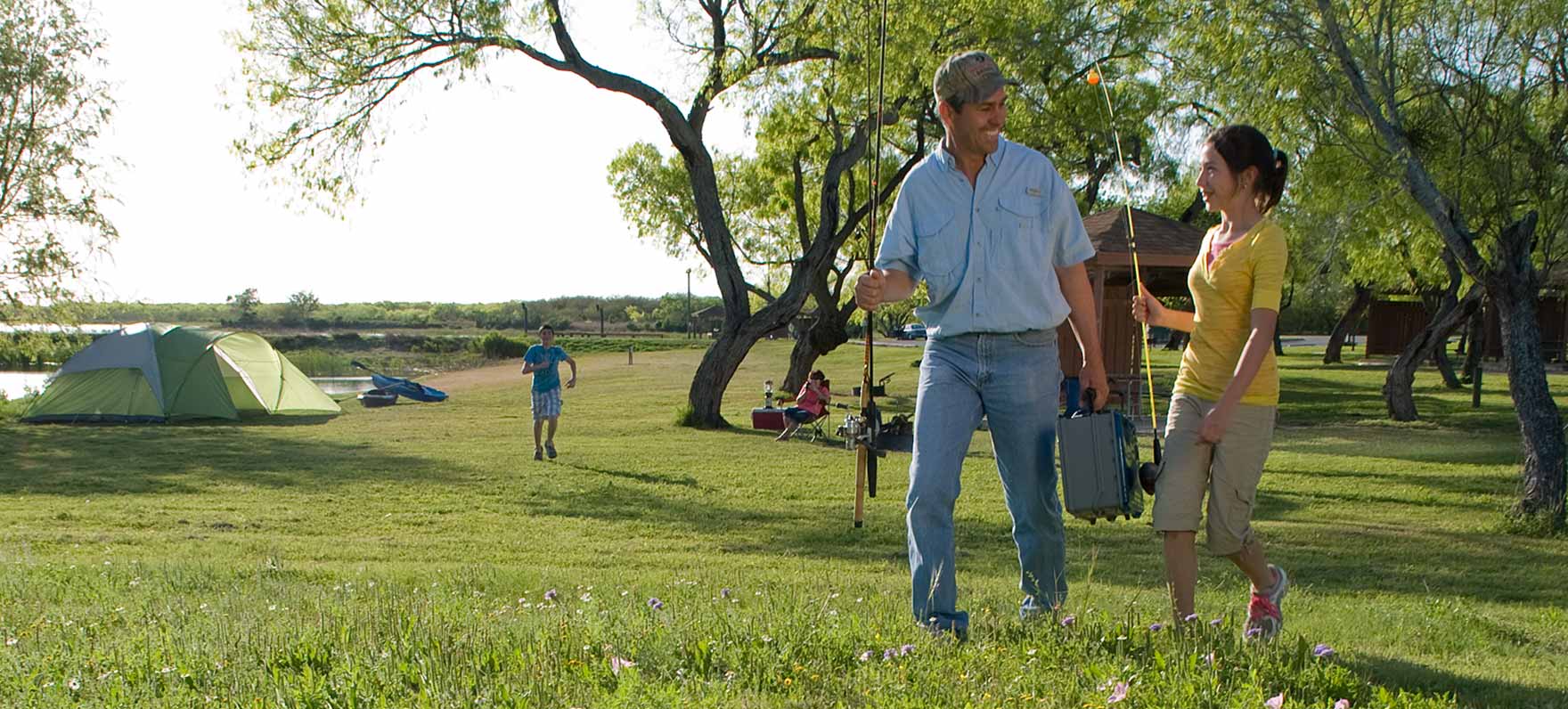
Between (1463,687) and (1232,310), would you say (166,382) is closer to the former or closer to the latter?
(1232,310)

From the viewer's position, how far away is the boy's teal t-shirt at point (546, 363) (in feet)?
52.9

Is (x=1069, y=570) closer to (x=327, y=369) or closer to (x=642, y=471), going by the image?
(x=642, y=471)

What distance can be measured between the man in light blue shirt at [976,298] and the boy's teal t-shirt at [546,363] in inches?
470

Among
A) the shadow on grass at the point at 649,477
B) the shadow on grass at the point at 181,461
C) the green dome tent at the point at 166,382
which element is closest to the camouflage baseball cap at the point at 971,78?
the shadow on grass at the point at 649,477

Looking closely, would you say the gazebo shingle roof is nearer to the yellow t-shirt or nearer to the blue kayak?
the blue kayak

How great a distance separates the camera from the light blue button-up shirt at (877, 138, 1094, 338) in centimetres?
443

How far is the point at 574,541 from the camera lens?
32.5 ft

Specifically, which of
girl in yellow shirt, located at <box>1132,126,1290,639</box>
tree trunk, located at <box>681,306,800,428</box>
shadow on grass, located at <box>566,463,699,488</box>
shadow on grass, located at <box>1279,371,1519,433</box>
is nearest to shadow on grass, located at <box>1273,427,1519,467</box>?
shadow on grass, located at <box>1279,371,1519,433</box>

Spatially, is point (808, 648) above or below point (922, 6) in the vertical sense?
below

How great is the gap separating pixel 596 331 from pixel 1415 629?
83286mm

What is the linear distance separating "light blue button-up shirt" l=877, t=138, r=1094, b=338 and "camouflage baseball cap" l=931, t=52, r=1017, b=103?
242 mm

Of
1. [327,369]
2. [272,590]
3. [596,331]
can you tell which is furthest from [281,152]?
[596,331]

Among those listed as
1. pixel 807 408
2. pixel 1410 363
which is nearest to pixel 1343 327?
pixel 1410 363

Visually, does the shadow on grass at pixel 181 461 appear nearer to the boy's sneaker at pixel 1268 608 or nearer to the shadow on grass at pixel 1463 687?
the boy's sneaker at pixel 1268 608
